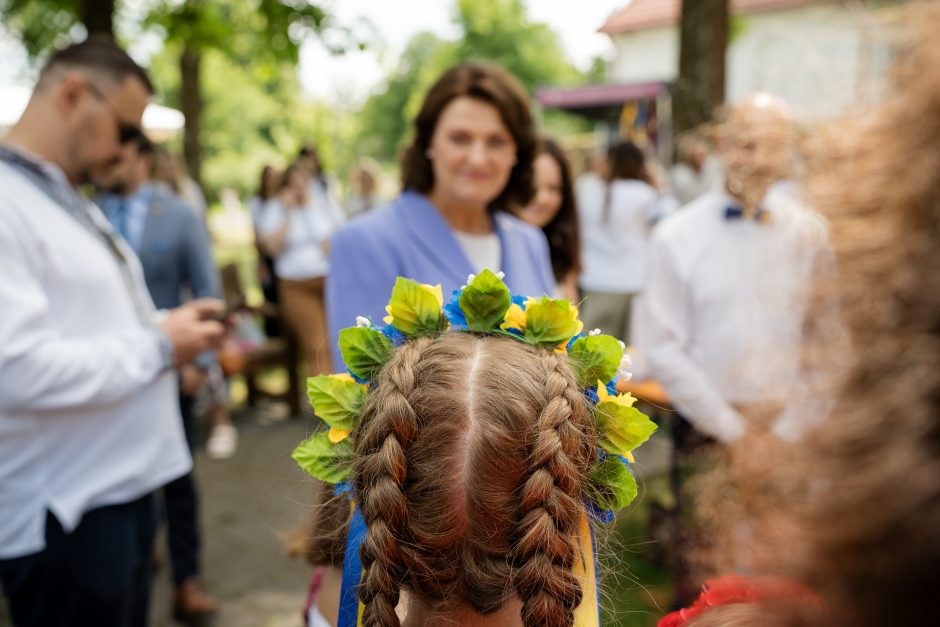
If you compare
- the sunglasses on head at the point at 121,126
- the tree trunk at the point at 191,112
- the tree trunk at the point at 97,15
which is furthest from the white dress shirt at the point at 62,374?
the tree trunk at the point at 191,112

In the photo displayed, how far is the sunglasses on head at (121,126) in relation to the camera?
2.15m

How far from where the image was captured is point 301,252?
20.1 feet

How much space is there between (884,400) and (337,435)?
95cm

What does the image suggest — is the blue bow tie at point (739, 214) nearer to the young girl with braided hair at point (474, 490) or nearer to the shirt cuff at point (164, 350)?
the young girl with braided hair at point (474, 490)

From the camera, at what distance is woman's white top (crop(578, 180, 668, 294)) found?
18.5 feet

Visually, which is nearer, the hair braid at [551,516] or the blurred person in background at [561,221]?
the hair braid at [551,516]

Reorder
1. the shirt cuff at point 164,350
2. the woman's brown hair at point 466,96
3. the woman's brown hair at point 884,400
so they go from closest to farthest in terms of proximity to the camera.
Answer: the woman's brown hair at point 884,400
the shirt cuff at point 164,350
the woman's brown hair at point 466,96

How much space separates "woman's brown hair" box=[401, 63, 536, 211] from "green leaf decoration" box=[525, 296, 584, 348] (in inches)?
47.7

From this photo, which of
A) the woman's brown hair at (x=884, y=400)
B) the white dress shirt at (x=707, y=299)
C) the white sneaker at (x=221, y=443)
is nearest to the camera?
the woman's brown hair at (x=884, y=400)

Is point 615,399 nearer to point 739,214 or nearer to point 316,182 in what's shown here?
point 739,214

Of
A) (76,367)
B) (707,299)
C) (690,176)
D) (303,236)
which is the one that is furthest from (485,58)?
(76,367)

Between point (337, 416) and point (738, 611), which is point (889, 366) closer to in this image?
point (738, 611)

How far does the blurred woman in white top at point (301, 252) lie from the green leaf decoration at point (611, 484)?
4.69 m

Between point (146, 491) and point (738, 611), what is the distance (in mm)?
1756
